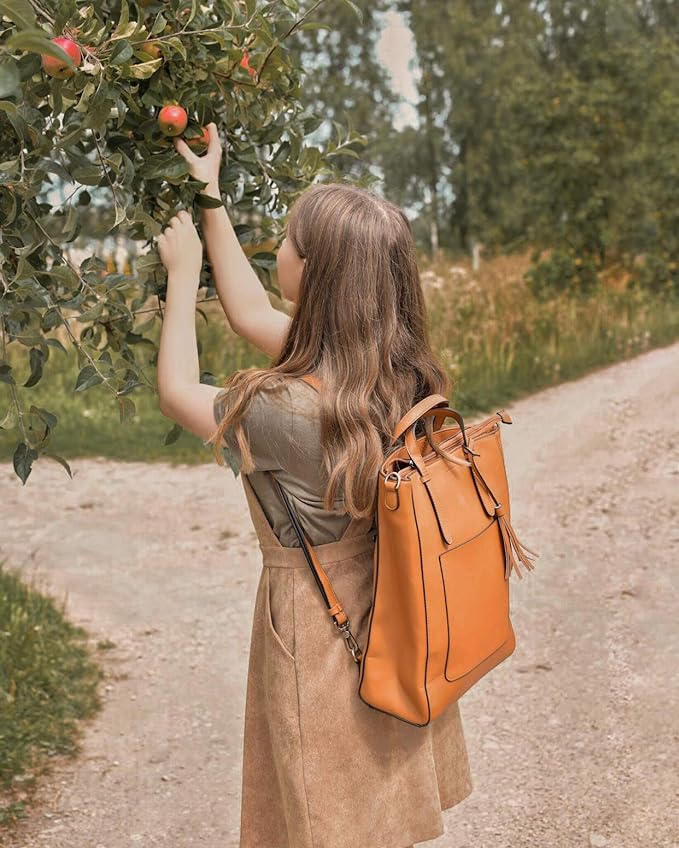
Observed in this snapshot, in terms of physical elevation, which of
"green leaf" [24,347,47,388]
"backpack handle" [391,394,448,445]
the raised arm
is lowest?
"backpack handle" [391,394,448,445]

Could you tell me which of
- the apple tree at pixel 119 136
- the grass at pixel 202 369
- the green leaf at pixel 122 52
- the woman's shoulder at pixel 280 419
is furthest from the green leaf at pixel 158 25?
the grass at pixel 202 369

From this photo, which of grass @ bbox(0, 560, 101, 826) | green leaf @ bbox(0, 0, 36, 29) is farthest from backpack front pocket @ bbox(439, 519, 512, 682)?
grass @ bbox(0, 560, 101, 826)

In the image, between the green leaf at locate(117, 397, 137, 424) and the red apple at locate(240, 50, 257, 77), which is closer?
the green leaf at locate(117, 397, 137, 424)

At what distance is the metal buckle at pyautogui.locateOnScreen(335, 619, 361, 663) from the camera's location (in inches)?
74.4

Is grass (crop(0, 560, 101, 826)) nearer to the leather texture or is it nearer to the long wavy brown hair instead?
the leather texture

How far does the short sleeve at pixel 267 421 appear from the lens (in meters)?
1.79

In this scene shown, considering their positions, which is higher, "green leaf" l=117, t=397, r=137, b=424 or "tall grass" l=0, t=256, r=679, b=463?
"green leaf" l=117, t=397, r=137, b=424

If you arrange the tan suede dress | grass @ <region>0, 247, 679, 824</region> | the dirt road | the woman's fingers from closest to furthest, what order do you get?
the tan suede dress → the woman's fingers → the dirt road → grass @ <region>0, 247, 679, 824</region>

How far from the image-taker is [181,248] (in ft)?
6.45

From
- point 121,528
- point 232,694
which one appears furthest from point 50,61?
point 121,528

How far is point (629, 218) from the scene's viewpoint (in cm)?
1182

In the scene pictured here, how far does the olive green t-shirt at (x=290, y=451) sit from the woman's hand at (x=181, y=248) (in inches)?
10.3

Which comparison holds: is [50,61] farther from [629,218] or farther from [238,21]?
[629,218]

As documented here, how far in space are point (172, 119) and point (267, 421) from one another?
57 centimetres
